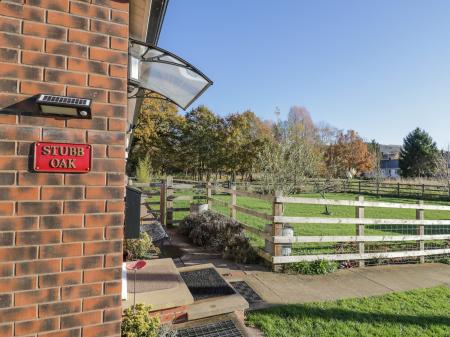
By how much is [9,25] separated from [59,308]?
5.47ft

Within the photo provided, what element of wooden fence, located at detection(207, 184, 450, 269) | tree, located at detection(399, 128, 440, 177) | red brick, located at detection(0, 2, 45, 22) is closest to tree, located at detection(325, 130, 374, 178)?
tree, located at detection(399, 128, 440, 177)

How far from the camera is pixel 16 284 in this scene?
1.77 meters

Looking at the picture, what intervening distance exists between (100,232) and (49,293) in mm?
434

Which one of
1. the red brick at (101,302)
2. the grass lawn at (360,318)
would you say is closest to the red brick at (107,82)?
the red brick at (101,302)

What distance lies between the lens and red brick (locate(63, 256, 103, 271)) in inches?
73.7

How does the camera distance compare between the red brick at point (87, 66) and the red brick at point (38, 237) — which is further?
the red brick at point (87, 66)

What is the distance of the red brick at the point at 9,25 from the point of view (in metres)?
1.77

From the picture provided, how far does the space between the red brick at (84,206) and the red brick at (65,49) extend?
2.97 feet

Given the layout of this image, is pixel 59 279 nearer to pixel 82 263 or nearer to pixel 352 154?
pixel 82 263

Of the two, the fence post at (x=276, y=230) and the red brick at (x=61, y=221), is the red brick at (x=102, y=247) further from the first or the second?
the fence post at (x=276, y=230)

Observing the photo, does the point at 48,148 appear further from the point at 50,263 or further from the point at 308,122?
the point at 308,122

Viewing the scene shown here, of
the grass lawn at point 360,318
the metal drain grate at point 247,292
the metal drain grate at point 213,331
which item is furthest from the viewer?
the metal drain grate at point 247,292

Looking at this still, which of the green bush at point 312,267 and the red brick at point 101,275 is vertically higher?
the red brick at point 101,275

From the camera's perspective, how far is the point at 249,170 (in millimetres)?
33344
